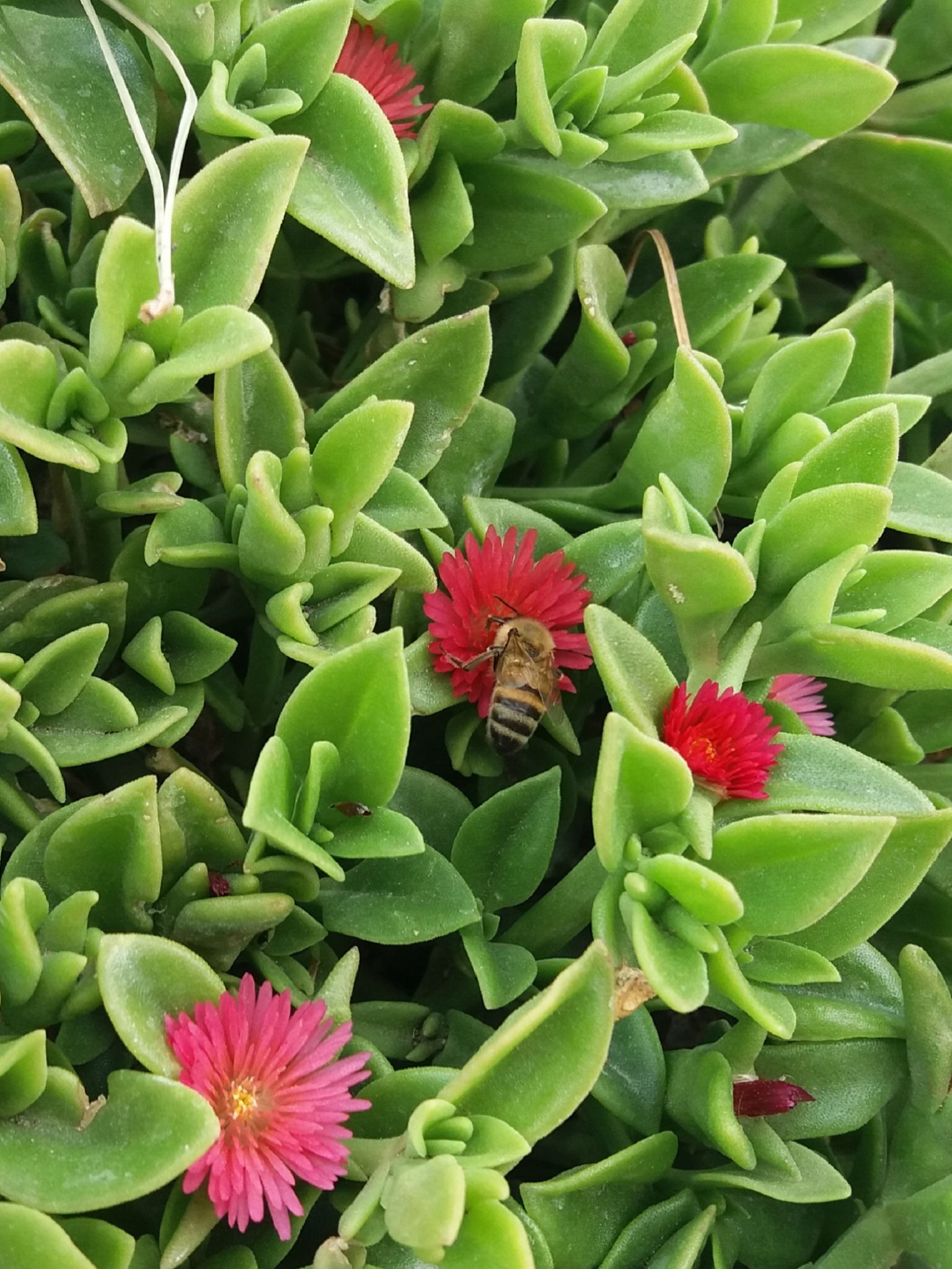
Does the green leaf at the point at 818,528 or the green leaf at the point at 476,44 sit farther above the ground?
the green leaf at the point at 476,44

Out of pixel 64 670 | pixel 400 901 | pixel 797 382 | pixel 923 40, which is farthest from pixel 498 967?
pixel 923 40

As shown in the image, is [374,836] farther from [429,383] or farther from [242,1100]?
[429,383]

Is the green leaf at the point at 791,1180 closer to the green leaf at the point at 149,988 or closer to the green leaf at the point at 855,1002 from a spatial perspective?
the green leaf at the point at 855,1002

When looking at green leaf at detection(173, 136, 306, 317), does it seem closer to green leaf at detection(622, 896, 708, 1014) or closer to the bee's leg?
the bee's leg

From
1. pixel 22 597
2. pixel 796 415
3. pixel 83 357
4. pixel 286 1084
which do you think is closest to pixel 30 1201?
pixel 286 1084

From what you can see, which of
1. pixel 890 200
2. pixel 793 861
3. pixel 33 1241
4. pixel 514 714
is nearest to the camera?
pixel 33 1241

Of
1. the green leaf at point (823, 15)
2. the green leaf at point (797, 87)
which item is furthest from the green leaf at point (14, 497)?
the green leaf at point (823, 15)
